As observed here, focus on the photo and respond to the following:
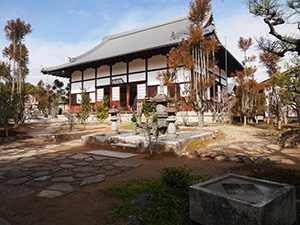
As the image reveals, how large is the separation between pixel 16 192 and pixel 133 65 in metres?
14.2

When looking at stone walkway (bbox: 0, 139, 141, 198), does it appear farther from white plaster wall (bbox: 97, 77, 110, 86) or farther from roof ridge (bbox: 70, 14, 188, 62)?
roof ridge (bbox: 70, 14, 188, 62)

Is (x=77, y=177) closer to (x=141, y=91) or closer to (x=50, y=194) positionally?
(x=50, y=194)

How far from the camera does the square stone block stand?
1389mm

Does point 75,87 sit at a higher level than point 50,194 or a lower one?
higher

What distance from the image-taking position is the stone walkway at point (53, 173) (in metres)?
2.71

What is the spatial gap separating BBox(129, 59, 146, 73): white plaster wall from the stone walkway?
11656 mm

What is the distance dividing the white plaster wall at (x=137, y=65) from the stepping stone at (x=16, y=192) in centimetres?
1340

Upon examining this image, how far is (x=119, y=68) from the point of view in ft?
54.0

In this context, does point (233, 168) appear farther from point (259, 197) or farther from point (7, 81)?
point (7, 81)

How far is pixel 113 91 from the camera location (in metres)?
16.7

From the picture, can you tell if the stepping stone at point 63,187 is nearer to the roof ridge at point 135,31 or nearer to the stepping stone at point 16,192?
the stepping stone at point 16,192

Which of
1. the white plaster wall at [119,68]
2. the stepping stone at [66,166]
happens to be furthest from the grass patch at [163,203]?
the white plaster wall at [119,68]

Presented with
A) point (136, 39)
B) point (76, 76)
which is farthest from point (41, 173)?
point (76, 76)

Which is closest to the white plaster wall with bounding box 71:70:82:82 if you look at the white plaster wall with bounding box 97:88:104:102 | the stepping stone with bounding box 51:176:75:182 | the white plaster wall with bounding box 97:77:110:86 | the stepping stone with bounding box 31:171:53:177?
the white plaster wall with bounding box 97:77:110:86
